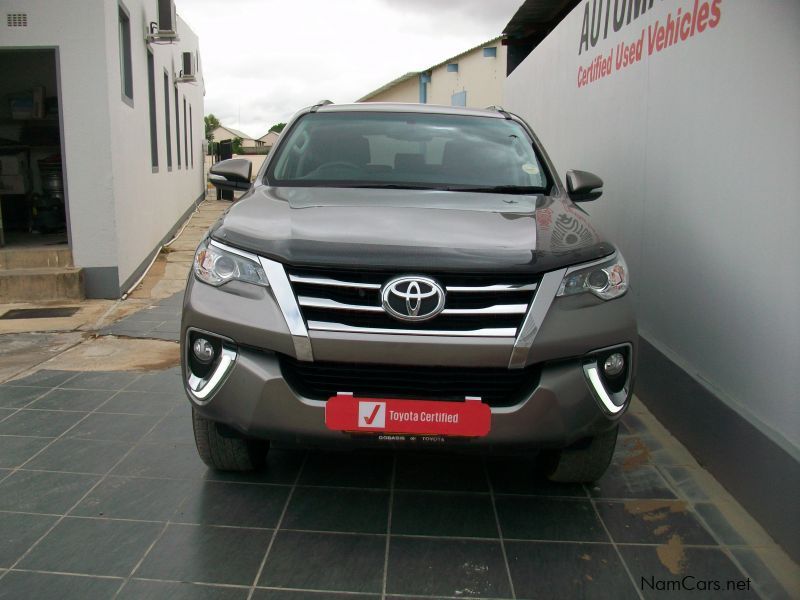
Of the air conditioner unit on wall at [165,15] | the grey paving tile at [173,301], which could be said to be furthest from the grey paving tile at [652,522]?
the air conditioner unit on wall at [165,15]

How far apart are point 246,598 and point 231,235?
1.35 metres

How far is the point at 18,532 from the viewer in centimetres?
293

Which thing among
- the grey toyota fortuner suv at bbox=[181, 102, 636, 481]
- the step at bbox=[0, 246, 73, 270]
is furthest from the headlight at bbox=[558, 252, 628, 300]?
the step at bbox=[0, 246, 73, 270]

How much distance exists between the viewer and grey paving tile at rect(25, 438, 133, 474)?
3557 millimetres

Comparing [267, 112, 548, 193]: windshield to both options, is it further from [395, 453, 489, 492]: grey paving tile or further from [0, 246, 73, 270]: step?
[0, 246, 73, 270]: step

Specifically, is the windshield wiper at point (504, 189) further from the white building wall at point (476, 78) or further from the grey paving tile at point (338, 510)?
the white building wall at point (476, 78)

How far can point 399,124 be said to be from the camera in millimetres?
4301

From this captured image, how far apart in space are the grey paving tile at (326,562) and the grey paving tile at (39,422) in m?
1.77

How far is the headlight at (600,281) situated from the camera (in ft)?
9.27

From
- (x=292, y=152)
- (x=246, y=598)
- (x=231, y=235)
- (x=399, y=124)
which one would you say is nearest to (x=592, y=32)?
(x=399, y=124)

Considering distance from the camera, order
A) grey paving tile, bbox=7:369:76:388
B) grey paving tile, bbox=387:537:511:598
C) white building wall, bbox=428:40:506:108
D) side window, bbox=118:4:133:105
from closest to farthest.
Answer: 1. grey paving tile, bbox=387:537:511:598
2. grey paving tile, bbox=7:369:76:388
3. side window, bbox=118:4:133:105
4. white building wall, bbox=428:40:506:108

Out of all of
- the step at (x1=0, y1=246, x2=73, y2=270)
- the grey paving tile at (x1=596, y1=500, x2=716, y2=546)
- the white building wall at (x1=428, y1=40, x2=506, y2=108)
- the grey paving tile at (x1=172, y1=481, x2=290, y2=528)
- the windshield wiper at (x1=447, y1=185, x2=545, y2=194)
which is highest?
the white building wall at (x1=428, y1=40, x2=506, y2=108)

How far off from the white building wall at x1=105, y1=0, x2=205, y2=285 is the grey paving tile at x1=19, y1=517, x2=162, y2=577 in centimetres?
529

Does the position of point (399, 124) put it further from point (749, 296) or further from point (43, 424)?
point (43, 424)
